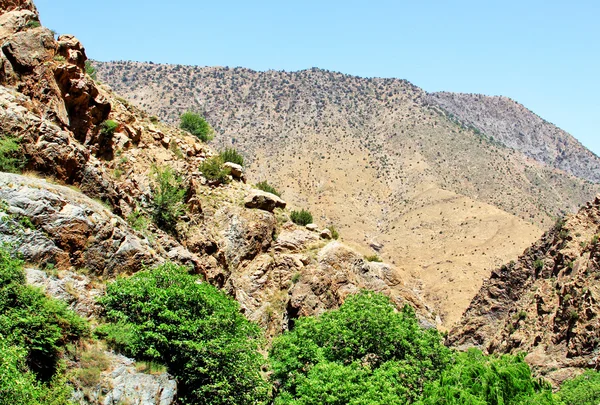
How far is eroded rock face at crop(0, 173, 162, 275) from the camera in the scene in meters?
15.5

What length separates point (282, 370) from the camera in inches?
800

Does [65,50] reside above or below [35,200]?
above

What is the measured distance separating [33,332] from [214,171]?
19.8m

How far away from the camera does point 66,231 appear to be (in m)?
16.8

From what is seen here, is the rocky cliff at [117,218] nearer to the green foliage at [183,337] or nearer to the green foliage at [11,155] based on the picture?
the green foliage at [11,155]

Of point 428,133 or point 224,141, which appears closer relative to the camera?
point 224,141

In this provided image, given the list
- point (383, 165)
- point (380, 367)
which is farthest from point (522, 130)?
point (380, 367)

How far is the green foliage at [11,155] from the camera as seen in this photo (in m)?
17.3

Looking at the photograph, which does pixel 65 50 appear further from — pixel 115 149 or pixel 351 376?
pixel 351 376

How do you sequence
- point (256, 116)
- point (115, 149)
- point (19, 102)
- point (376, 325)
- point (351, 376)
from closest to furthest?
point (351, 376), point (19, 102), point (376, 325), point (115, 149), point (256, 116)

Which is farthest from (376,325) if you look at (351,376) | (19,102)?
(19,102)

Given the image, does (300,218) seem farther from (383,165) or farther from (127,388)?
(383,165)

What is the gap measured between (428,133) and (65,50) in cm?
9678

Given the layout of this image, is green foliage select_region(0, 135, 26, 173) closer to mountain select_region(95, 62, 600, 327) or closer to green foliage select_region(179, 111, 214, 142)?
green foliage select_region(179, 111, 214, 142)
